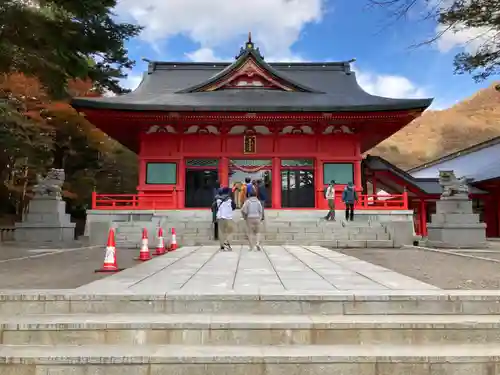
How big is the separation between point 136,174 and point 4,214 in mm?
7864

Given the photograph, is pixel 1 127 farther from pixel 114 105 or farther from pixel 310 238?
pixel 310 238

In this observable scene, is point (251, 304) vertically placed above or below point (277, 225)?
below

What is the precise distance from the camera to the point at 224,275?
6.24 metres

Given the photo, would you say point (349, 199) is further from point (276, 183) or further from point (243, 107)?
point (243, 107)

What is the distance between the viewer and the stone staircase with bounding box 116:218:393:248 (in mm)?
13961

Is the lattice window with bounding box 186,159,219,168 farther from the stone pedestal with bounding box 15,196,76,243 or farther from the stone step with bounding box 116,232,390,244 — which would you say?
the stone step with bounding box 116,232,390,244

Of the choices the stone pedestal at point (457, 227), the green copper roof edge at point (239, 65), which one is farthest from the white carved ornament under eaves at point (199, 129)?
the stone pedestal at point (457, 227)

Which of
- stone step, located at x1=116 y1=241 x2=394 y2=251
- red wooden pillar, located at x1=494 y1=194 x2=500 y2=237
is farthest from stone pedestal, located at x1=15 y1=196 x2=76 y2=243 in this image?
red wooden pillar, located at x1=494 y1=194 x2=500 y2=237

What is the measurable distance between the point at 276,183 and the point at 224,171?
2.60m

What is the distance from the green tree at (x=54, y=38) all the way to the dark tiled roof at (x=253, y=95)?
9.28m

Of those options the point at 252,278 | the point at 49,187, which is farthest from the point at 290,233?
the point at 49,187

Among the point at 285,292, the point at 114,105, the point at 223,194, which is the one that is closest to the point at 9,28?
the point at 223,194

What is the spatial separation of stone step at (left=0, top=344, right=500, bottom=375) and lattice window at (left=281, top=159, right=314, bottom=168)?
16925 mm

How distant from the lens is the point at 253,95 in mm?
20766
